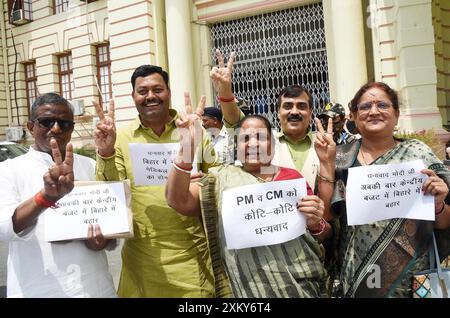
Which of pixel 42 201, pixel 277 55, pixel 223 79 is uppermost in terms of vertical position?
pixel 277 55

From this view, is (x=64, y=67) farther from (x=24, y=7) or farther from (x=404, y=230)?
(x=404, y=230)

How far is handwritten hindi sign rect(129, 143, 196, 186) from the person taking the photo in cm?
226

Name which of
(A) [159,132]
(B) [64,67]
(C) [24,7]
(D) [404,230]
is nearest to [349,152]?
(D) [404,230]

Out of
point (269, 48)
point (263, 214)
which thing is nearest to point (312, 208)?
point (263, 214)

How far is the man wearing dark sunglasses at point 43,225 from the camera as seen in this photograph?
1800 mm

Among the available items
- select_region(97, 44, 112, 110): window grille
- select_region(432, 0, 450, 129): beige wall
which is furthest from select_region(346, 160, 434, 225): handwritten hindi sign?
select_region(97, 44, 112, 110): window grille

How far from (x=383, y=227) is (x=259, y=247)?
2.07 feet

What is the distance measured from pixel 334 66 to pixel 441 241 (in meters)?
7.42

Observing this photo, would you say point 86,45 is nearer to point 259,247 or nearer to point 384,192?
point 259,247

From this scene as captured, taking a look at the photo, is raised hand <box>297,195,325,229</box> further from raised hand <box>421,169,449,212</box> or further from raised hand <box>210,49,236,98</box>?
raised hand <box>210,49,236,98</box>

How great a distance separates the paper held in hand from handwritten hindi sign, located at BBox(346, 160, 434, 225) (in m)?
1.13

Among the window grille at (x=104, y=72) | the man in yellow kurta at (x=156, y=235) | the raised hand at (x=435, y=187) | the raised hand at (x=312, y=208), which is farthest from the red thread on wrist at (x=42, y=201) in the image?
the window grille at (x=104, y=72)

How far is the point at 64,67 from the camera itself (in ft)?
47.6

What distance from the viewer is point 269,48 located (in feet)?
32.3
